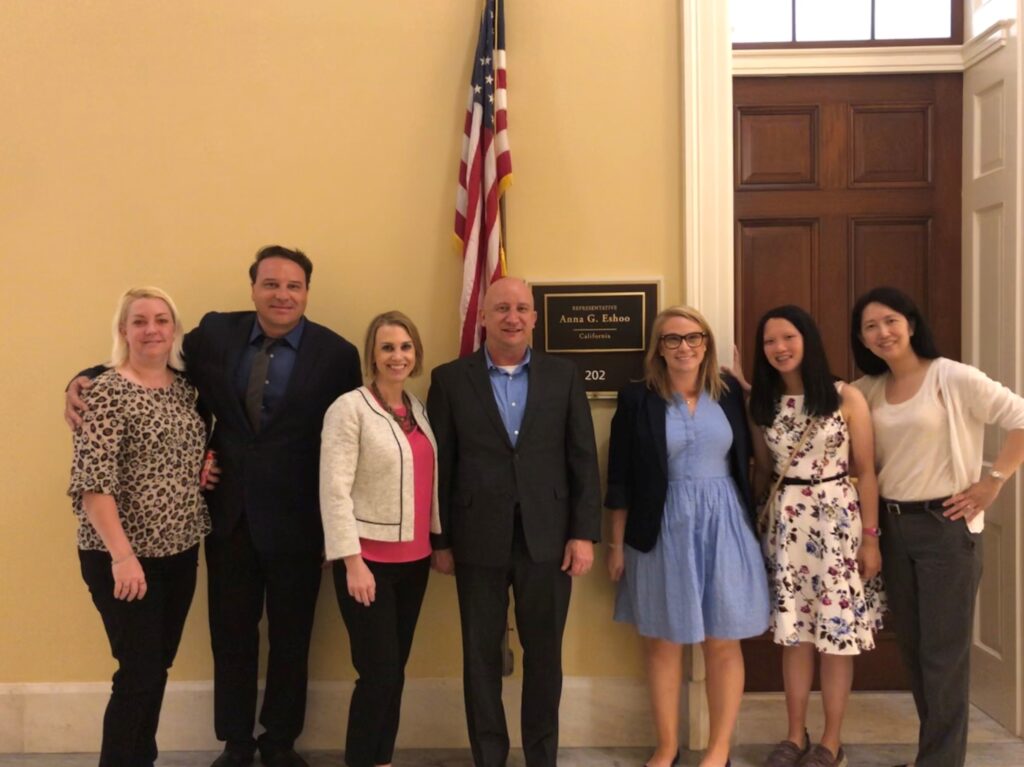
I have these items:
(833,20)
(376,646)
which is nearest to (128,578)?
(376,646)

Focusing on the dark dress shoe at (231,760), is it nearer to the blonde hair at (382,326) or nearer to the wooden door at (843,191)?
the blonde hair at (382,326)

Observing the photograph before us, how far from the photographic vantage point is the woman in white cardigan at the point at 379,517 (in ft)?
8.41

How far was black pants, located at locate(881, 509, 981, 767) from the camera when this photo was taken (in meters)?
2.75

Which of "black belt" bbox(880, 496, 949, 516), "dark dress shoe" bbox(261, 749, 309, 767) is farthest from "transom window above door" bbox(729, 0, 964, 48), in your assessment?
"dark dress shoe" bbox(261, 749, 309, 767)

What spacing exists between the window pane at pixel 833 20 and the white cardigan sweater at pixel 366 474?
2675mm

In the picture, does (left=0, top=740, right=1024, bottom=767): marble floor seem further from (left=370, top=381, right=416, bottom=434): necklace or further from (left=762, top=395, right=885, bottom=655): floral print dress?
(left=370, top=381, right=416, bottom=434): necklace

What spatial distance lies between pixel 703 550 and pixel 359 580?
1.24 meters

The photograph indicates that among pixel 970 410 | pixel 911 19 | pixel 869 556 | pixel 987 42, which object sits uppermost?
pixel 911 19

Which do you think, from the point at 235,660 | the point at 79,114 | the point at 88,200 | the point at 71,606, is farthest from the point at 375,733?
the point at 79,114

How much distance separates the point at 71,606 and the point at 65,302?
1.29 metres

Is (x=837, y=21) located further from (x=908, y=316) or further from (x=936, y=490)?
(x=936, y=490)

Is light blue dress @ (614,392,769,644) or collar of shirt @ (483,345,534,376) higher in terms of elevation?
collar of shirt @ (483,345,534,376)

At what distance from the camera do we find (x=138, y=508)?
248cm

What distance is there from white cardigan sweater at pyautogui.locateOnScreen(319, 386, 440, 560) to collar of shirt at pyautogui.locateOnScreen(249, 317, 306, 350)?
39cm
